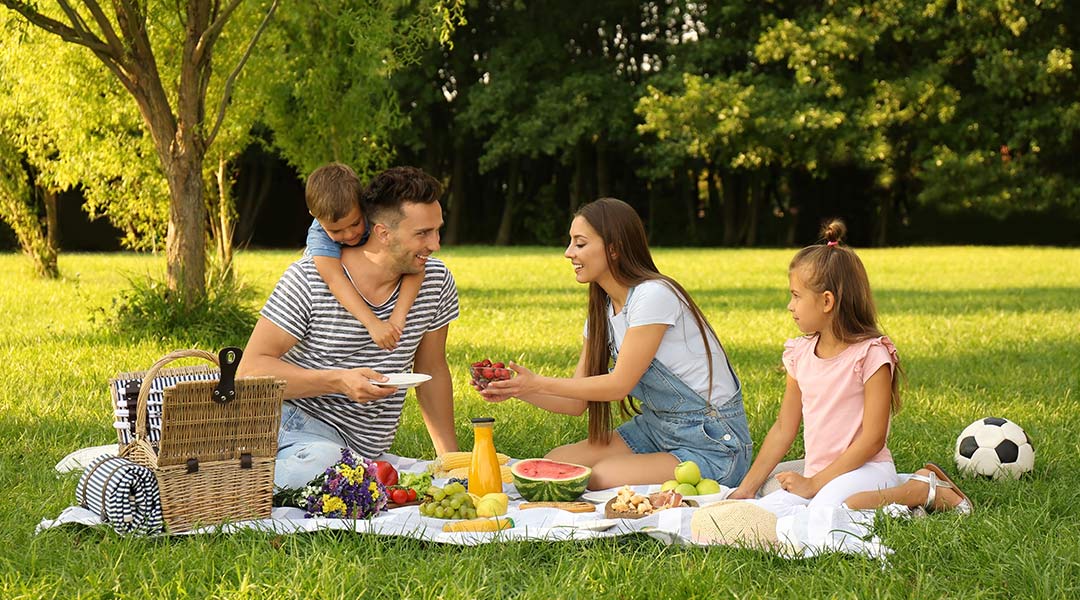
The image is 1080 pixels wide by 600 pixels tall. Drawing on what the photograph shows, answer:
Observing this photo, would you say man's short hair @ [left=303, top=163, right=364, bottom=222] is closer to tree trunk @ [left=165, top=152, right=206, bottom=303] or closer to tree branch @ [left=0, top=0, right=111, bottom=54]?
tree branch @ [left=0, top=0, right=111, bottom=54]

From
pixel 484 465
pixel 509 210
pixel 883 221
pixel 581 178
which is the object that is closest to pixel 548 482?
pixel 484 465

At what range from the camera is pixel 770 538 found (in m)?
4.13

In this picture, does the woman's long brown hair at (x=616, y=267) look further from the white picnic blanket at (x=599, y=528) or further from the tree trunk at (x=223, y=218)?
the tree trunk at (x=223, y=218)

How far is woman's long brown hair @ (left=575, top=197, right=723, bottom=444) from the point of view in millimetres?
5113

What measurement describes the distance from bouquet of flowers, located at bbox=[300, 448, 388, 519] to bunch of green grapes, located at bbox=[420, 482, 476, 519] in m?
0.20

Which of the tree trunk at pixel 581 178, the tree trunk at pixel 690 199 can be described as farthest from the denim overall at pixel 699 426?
the tree trunk at pixel 690 199

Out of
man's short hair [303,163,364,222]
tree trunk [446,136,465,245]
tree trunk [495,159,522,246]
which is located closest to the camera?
man's short hair [303,163,364,222]

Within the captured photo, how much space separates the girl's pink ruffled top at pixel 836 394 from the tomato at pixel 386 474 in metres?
1.78

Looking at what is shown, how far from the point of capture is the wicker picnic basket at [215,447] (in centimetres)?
414

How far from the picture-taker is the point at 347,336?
5.12 m

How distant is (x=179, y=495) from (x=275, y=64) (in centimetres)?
873

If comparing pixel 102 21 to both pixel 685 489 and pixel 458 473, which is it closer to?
pixel 458 473

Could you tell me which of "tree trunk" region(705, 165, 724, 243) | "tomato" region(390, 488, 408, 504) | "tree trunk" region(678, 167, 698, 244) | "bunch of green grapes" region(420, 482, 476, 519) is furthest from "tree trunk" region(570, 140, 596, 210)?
"bunch of green grapes" region(420, 482, 476, 519)

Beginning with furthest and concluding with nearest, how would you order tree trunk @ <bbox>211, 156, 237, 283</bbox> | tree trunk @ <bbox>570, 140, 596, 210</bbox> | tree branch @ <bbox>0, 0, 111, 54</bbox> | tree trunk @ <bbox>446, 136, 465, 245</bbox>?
tree trunk @ <bbox>446, 136, 465, 245</bbox>, tree trunk @ <bbox>570, 140, 596, 210</bbox>, tree trunk @ <bbox>211, 156, 237, 283</bbox>, tree branch @ <bbox>0, 0, 111, 54</bbox>
